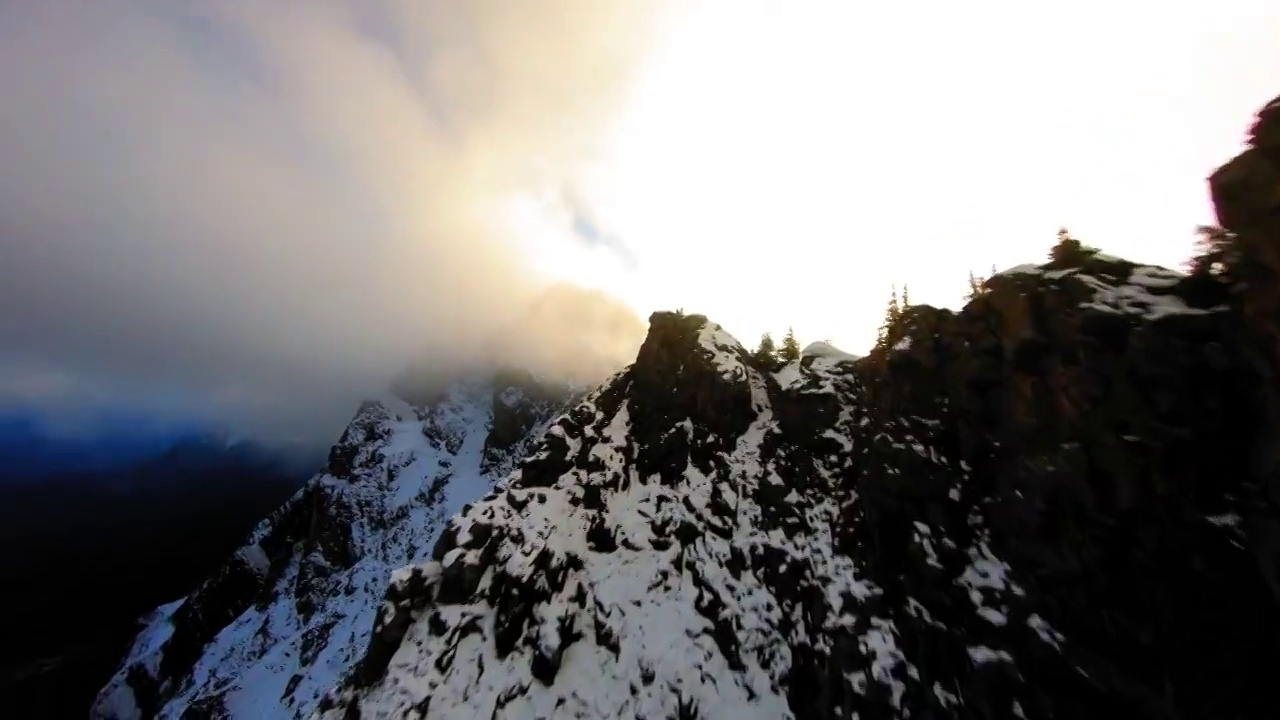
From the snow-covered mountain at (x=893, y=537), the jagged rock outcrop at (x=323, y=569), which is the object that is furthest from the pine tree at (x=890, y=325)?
the jagged rock outcrop at (x=323, y=569)

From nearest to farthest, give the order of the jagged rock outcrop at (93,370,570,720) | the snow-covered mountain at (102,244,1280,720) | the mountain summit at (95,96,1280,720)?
the mountain summit at (95,96,1280,720) → the snow-covered mountain at (102,244,1280,720) → the jagged rock outcrop at (93,370,570,720)

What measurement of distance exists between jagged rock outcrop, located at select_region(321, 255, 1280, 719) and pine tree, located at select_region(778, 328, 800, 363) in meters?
6.46

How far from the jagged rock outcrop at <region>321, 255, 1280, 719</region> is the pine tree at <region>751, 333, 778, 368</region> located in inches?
106

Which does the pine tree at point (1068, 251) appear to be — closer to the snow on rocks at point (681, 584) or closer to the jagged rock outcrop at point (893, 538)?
the jagged rock outcrop at point (893, 538)

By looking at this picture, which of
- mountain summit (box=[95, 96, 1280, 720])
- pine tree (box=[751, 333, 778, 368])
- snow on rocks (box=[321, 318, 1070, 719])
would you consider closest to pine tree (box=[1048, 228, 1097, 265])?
mountain summit (box=[95, 96, 1280, 720])

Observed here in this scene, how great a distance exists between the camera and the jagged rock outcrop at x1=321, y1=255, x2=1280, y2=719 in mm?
17375

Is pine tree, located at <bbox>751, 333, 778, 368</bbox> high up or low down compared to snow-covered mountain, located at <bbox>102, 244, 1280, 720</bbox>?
up

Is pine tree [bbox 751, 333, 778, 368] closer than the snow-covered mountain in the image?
No

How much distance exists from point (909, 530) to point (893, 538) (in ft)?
4.27

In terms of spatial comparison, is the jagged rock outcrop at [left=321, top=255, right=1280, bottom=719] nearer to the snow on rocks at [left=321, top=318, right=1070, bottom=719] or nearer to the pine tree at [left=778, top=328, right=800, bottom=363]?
the snow on rocks at [left=321, top=318, right=1070, bottom=719]

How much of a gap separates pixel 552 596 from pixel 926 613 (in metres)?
23.5

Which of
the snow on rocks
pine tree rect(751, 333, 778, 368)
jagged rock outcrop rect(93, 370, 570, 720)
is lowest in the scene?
jagged rock outcrop rect(93, 370, 570, 720)

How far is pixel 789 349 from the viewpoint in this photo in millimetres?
53000

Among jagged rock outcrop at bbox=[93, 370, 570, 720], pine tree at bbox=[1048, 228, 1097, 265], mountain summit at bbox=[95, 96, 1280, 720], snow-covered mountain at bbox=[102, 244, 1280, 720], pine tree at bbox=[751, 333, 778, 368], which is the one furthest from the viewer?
jagged rock outcrop at bbox=[93, 370, 570, 720]
